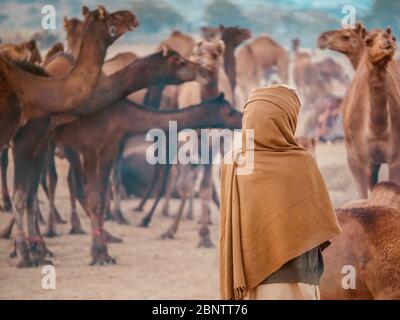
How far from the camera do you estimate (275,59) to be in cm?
1055

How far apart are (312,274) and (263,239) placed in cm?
27

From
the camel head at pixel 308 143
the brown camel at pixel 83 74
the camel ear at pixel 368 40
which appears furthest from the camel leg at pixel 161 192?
the camel ear at pixel 368 40

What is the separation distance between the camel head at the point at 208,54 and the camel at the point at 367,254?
3.15m

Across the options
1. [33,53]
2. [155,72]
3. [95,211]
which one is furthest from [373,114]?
[33,53]

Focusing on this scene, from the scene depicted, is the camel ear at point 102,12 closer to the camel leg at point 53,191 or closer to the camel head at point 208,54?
the camel head at point 208,54

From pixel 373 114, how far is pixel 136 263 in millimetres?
2846

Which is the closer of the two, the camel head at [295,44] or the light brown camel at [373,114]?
the light brown camel at [373,114]

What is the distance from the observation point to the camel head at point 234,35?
10.0 meters

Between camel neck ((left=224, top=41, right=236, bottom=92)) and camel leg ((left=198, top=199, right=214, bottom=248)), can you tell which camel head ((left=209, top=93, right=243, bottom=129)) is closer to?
camel neck ((left=224, top=41, right=236, bottom=92))

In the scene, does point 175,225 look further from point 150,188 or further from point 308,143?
point 308,143

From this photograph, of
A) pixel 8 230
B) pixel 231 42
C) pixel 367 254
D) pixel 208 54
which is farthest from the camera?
pixel 231 42

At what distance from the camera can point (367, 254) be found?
22.3 feet
